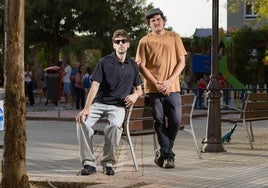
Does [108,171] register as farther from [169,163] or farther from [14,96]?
[14,96]

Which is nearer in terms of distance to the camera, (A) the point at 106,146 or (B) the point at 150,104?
(A) the point at 106,146

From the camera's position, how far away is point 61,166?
9.12m

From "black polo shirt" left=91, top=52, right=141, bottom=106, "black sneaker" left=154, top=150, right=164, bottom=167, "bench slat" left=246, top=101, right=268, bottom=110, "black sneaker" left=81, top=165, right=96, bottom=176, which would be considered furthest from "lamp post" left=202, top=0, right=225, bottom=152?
"black sneaker" left=81, top=165, right=96, bottom=176

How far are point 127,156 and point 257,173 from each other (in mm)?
2339

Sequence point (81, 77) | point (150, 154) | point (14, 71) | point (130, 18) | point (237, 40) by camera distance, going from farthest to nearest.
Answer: point (130, 18) → point (237, 40) → point (81, 77) → point (150, 154) → point (14, 71)

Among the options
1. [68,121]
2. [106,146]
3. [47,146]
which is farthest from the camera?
[68,121]

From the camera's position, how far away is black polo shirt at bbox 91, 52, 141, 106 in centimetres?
798

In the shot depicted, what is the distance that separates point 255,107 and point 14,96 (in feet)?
20.8

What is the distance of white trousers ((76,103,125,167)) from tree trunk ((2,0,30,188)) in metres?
1.39

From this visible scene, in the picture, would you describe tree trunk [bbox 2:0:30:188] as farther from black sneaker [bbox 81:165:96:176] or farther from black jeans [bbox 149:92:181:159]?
black jeans [bbox 149:92:181:159]

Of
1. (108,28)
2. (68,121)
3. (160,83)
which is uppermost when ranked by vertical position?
(108,28)

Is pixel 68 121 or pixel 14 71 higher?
pixel 14 71

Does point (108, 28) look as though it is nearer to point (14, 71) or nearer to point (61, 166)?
point (61, 166)

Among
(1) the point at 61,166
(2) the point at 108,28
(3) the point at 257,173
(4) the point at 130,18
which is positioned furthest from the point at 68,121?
(4) the point at 130,18
